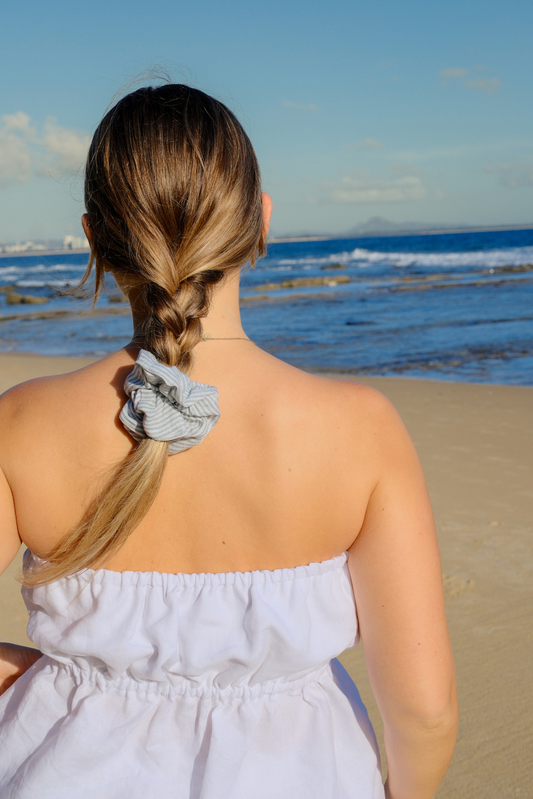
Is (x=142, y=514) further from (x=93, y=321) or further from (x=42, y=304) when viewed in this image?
(x=42, y=304)

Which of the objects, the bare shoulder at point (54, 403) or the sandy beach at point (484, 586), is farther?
the sandy beach at point (484, 586)

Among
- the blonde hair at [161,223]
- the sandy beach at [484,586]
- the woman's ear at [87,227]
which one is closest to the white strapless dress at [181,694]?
the blonde hair at [161,223]

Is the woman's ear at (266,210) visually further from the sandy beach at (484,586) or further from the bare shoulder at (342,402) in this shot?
the sandy beach at (484,586)

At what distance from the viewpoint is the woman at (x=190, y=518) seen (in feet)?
3.28

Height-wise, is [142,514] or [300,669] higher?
[142,514]

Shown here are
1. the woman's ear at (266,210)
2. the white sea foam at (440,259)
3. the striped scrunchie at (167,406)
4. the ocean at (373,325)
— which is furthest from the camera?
the white sea foam at (440,259)

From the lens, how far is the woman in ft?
3.28

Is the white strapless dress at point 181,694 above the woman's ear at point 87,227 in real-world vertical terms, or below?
below

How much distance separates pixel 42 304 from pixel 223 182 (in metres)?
23.5

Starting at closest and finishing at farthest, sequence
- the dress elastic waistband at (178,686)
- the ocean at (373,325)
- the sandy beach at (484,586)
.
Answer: the dress elastic waistband at (178,686) < the sandy beach at (484,586) < the ocean at (373,325)

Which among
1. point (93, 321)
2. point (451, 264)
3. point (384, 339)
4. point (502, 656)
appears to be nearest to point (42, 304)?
point (93, 321)

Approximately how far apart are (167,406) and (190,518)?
0.19 metres

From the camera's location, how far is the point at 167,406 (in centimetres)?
97

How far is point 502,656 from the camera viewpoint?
2.71 meters
